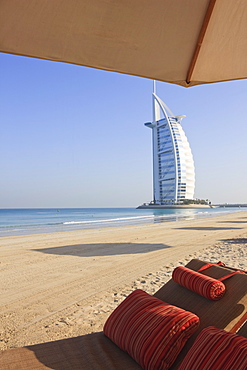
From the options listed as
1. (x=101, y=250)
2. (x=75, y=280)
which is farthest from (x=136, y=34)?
(x=101, y=250)

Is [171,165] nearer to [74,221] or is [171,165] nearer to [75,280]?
[74,221]

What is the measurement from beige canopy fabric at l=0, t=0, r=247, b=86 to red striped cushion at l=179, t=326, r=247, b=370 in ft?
5.73

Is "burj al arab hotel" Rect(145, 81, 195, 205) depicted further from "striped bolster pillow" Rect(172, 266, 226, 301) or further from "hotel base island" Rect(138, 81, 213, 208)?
"striped bolster pillow" Rect(172, 266, 226, 301)

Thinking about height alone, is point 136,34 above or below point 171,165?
below

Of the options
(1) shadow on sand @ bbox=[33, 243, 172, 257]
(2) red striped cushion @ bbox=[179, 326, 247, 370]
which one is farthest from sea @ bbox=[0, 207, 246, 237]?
(2) red striped cushion @ bbox=[179, 326, 247, 370]

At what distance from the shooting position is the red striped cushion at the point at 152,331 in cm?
179

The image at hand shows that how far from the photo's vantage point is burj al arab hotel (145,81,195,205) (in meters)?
63.3

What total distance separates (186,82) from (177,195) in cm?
6164

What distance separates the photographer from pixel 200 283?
7.45 ft

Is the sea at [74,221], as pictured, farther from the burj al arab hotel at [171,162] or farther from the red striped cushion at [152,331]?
the burj al arab hotel at [171,162]

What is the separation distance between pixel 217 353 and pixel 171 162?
6308cm

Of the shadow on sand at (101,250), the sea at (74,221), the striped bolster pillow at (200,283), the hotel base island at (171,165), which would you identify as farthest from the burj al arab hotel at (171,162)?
the striped bolster pillow at (200,283)

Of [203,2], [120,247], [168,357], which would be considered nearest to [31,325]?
[168,357]

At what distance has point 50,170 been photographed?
2517 inches
